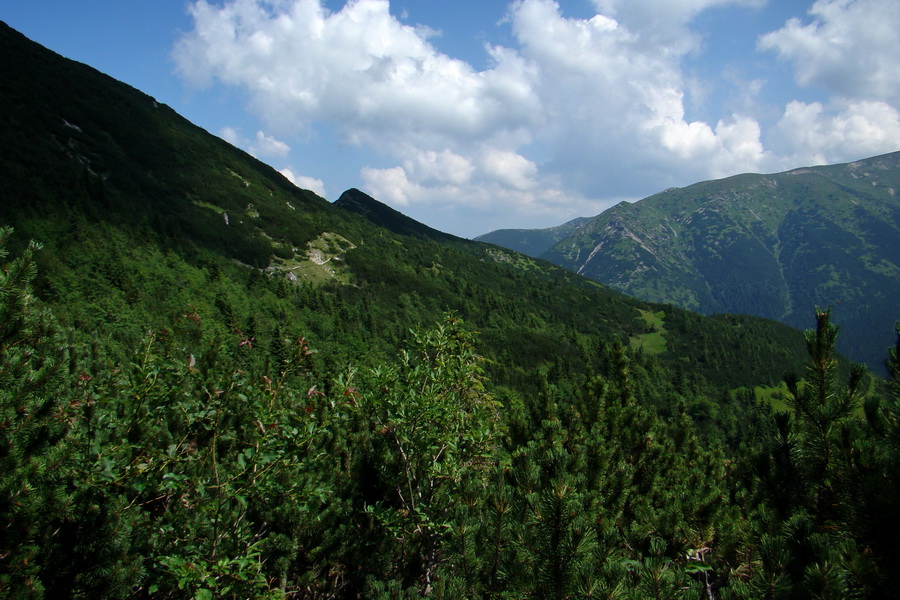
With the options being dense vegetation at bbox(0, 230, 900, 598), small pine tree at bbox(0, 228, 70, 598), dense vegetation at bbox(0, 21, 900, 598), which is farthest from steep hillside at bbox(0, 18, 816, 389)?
small pine tree at bbox(0, 228, 70, 598)

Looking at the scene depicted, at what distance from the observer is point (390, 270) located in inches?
6176

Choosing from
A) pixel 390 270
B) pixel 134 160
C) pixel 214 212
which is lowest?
pixel 390 270

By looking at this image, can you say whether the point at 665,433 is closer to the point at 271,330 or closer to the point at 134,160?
the point at 271,330

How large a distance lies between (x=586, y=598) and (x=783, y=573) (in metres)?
1.33

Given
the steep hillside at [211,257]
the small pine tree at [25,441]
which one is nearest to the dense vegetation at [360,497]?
the small pine tree at [25,441]

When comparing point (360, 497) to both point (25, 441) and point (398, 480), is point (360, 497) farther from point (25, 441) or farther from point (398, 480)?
point (25, 441)

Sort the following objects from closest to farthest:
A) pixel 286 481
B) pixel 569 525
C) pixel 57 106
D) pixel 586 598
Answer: pixel 586 598
pixel 569 525
pixel 286 481
pixel 57 106

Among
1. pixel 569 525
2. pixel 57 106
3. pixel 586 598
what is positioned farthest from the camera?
pixel 57 106

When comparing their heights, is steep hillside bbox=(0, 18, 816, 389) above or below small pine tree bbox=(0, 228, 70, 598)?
above

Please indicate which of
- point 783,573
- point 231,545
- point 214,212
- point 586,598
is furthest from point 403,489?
point 214,212

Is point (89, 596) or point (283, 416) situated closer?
point (89, 596)

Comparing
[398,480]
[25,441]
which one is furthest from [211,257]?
[25,441]

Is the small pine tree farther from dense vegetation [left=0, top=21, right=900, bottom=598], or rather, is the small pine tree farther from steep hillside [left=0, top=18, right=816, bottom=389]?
steep hillside [left=0, top=18, right=816, bottom=389]

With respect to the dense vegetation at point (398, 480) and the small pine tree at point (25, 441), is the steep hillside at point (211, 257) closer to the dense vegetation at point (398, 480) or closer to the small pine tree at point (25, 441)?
the dense vegetation at point (398, 480)
